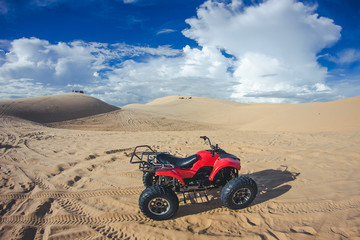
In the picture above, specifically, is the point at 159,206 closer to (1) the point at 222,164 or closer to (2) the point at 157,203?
(2) the point at 157,203

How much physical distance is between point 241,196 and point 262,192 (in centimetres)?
95

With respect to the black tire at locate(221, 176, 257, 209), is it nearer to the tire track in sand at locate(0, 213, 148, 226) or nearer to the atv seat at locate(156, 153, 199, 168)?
the atv seat at locate(156, 153, 199, 168)

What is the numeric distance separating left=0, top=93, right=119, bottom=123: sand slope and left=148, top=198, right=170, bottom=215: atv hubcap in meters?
19.6

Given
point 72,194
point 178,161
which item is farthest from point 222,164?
point 72,194

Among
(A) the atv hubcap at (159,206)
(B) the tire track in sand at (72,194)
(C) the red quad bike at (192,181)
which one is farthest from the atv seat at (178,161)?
(B) the tire track in sand at (72,194)

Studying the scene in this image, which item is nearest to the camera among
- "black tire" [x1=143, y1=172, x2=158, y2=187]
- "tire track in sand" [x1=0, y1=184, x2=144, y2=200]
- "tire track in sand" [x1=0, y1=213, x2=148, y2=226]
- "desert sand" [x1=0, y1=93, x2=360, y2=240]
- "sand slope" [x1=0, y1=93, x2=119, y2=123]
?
"desert sand" [x1=0, y1=93, x2=360, y2=240]

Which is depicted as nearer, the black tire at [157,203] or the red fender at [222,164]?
the black tire at [157,203]

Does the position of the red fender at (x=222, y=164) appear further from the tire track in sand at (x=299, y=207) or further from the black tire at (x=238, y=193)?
the tire track in sand at (x=299, y=207)

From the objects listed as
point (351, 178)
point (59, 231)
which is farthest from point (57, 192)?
point (351, 178)

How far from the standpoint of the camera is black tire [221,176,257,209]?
138 inches

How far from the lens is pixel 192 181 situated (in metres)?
3.91

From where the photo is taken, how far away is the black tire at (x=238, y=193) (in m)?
3.52

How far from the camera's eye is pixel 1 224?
10.6 feet

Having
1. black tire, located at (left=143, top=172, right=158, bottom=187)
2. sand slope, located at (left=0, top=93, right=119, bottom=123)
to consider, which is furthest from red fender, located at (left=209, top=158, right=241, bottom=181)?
sand slope, located at (left=0, top=93, right=119, bottom=123)
